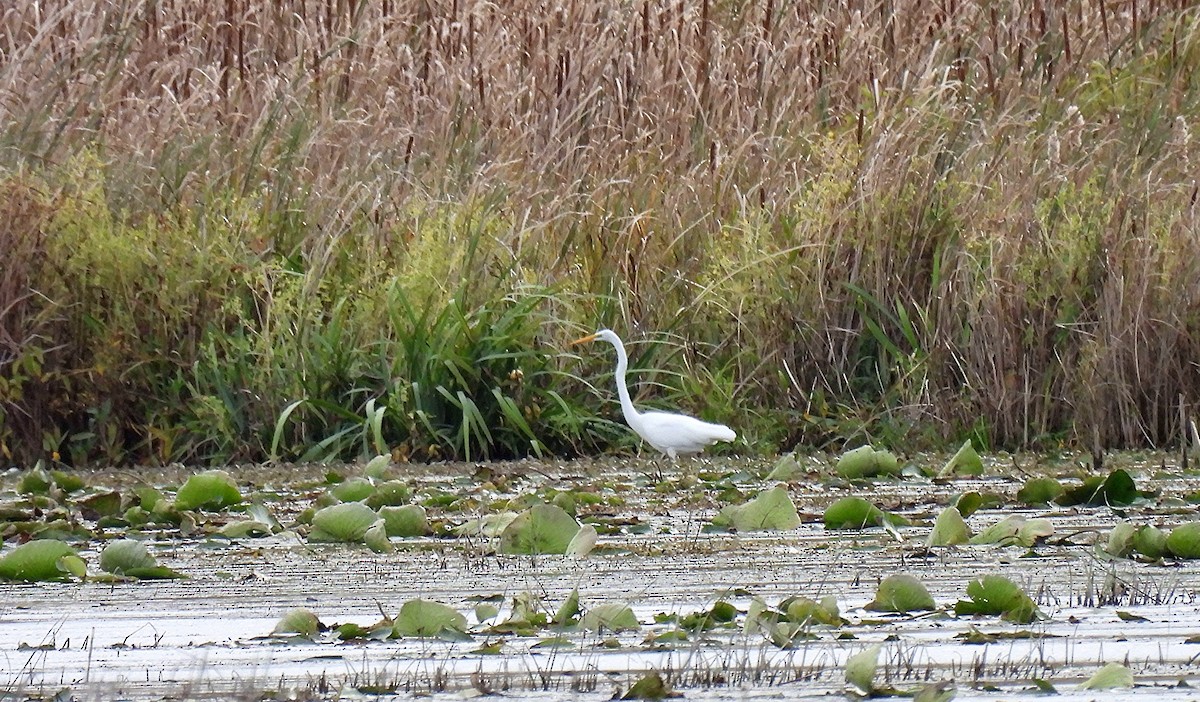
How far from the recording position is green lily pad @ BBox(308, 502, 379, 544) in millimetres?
4840

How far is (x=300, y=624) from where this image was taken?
11.4 feet

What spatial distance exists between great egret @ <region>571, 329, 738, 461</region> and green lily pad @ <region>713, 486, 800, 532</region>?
1636 mm

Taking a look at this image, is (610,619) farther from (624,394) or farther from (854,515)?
(624,394)

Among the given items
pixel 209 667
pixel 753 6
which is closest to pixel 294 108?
pixel 753 6

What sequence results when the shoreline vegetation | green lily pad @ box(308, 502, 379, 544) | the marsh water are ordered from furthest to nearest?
the shoreline vegetation
green lily pad @ box(308, 502, 379, 544)
the marsh water

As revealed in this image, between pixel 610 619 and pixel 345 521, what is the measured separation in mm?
1503

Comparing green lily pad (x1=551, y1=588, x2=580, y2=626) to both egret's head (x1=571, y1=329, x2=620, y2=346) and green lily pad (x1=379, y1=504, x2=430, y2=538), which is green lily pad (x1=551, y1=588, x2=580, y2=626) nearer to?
green lily pad (x1=379, y1=504, x2=430, y2=538)

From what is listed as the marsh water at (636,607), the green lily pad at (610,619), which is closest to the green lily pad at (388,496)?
the marsh water at (636,607)

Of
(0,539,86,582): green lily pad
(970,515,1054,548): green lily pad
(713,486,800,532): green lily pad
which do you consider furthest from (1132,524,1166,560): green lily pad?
(0,539,86,582): green lily pad

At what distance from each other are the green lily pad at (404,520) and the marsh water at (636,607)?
4cm

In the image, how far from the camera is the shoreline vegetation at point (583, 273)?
699 centimetres

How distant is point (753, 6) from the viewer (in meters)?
10.4

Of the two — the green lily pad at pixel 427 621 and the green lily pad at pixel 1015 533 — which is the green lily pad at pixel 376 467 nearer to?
the green lily pad at pixel 1015 533

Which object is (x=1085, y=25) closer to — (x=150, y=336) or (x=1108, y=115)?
(x=1108, y=115)
